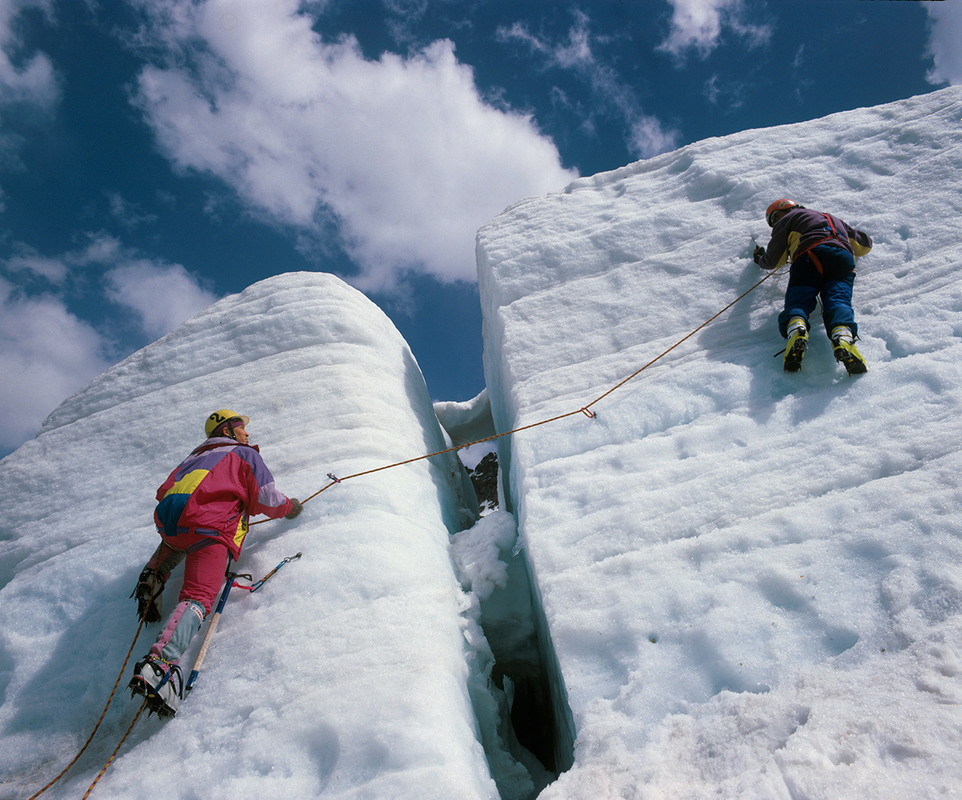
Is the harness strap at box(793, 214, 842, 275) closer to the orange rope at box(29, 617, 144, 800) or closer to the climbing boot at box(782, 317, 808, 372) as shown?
the climbing boot at box(782, 317, 808, 372)

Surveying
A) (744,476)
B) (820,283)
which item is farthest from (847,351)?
(744,476)

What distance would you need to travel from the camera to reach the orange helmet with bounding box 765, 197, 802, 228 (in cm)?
402

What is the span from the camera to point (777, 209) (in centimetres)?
405

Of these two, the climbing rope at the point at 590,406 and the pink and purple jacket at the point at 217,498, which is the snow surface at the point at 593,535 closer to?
the climbing rope at the point at 590,406

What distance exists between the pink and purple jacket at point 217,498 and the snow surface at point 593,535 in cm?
26

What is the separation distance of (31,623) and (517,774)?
295cm

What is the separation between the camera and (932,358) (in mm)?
3016

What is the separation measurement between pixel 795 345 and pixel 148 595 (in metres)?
3.98

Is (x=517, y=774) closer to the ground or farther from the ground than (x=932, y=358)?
closer to the ground

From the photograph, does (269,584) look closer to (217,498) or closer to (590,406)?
(217,498)

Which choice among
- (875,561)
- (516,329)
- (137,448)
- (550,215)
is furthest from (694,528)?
(137,448)

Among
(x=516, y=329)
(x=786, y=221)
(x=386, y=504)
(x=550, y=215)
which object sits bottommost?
(x=386, y=504)

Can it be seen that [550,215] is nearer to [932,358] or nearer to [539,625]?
[932,358]

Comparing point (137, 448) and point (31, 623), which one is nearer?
point (31, 623)
